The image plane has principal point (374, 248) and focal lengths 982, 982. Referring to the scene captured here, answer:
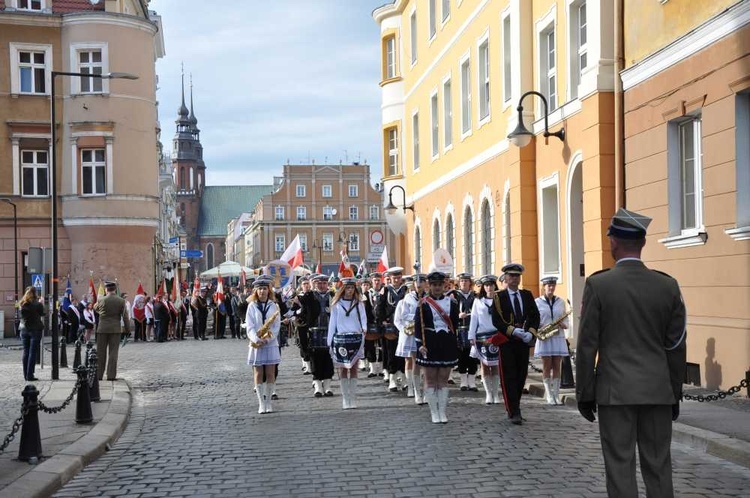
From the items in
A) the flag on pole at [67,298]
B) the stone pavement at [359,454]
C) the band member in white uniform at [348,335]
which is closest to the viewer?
the stone pavement at [359,454]

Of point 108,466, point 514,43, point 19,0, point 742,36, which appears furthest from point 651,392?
point 19,0

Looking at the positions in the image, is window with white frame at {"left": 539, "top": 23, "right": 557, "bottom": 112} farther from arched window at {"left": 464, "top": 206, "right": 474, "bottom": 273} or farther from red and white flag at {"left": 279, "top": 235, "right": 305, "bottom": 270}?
red and white flag at {"left": 279, "top": 235, "right": 305, "bottom": 270}

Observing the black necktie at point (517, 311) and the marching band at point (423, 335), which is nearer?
the marching band at point (423, 335)

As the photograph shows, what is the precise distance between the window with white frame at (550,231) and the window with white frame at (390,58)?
17.7 meters

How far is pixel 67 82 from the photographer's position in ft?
122

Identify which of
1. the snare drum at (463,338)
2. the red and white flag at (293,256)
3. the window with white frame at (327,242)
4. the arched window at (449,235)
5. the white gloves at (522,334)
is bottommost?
the snare drum at (463,338)

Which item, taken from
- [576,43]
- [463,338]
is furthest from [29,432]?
[576,43]

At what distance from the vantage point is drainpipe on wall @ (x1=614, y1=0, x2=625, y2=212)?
16.1 meters

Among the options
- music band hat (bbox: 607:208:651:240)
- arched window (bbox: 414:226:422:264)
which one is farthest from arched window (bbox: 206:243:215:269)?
music band hat (bbox: 607:208:651:240)

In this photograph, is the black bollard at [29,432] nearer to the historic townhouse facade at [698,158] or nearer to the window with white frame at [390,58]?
the historic townhouse facade at [698,158]

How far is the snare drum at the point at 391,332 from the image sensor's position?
53.0 feet

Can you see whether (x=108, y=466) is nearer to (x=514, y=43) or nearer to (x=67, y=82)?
(x=514, y=43)

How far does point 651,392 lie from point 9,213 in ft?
112

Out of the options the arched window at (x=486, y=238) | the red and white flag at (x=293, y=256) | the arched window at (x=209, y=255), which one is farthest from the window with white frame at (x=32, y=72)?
the arched window at (x=209, y=255)
